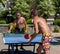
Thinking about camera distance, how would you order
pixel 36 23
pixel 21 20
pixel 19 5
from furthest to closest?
pixel 19 5 < pixel 21 20 < pixel 36 23

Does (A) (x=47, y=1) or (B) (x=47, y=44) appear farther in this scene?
(A) (x=47, y=1)

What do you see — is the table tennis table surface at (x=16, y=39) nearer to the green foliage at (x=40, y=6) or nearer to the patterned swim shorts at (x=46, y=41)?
the patterned swim shorts at (x=46, y=41)

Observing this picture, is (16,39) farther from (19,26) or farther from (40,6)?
(40,6)

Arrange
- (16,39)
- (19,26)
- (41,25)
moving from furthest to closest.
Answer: (19,26)
(16,39)
(41,25)

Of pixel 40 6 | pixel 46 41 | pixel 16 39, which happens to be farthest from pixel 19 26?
pixel 40 6

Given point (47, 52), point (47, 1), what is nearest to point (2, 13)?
point (47, 1)

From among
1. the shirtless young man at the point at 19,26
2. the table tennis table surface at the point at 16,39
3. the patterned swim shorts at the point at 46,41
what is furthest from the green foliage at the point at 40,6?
the patterned swim shorts at the point at 46,41

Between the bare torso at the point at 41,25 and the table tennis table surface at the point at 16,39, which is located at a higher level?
the bare torso at the point at 41,25

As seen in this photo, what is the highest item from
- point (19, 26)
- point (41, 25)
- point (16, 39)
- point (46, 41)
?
point (41, 25)

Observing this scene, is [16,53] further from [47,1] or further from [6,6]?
[6,6]

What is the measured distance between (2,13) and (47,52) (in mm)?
32238

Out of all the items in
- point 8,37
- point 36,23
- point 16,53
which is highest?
point 36,23

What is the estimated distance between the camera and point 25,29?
35.9ft

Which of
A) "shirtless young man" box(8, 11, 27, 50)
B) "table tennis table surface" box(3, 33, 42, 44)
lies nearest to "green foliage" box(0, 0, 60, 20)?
"shirtless young man" box(8, 11, 27, 50)
